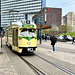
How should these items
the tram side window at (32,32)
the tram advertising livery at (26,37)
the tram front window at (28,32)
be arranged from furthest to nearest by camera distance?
the tram side window at (32,32) → the tram front window at (28,32) → the tram advertising livery at (26,37)

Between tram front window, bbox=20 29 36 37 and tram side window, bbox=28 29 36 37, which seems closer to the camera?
tram front window, bbox=20 29 36 37

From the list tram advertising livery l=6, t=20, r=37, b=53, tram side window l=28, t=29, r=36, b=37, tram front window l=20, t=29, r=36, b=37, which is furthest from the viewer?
tram side window l=28, t=29, r=36, b=37

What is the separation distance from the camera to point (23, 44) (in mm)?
11477

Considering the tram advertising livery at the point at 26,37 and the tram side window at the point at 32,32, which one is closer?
the tram advertising livery at the point at 26,37

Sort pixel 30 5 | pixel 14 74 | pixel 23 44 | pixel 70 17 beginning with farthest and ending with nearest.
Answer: pixel 70 17 → pixel 30 5 → pixel 23 44 → pixel 14 74

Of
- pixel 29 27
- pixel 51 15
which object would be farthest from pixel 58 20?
pixel 29 27

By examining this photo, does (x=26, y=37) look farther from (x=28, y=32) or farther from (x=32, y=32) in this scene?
(x=32, y=32)

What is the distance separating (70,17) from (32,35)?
119m

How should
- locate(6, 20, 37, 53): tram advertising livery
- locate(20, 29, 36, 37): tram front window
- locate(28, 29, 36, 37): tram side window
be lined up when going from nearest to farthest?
locate(6, 20, 37, 53): tram advertising livery → locate(20, 29, 36, 37): tram front window → locate(28, 29, 36, 37): tram side window

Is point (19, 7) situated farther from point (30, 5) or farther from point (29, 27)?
point (29, 27)

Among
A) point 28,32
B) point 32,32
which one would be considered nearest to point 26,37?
point 28,32

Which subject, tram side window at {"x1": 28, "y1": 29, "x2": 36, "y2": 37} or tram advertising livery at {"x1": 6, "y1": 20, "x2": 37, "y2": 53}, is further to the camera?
tram side window at {"x1": 28, "y1": 29, "x2": 36, "y2": 37}

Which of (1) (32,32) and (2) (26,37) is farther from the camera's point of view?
(1) (32,32)

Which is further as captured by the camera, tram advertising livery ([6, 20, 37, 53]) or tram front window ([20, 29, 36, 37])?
tram front window ([20, 29, 36, 37])
